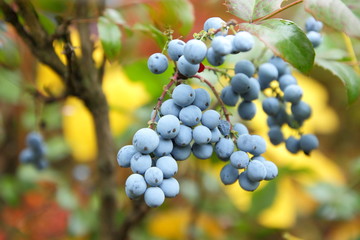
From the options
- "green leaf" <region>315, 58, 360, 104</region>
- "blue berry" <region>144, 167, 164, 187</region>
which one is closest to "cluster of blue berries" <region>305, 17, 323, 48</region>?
"green leaf" <region>315, 58, 360, 104</region>

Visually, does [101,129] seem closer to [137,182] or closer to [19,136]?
[137,182]

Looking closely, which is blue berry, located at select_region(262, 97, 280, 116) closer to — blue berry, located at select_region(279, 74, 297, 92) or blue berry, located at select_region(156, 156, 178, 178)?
blue berry, located at select_region(279, 74, 297, 92)

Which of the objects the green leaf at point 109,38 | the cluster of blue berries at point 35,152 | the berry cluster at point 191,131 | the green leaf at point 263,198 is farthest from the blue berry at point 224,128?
the green leaf at point 263,198

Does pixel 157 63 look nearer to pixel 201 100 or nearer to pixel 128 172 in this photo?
pixel 201 100

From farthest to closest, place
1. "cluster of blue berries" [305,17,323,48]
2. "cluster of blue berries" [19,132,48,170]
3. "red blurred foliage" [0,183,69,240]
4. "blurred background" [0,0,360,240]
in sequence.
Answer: "red blurred foliage" [0,183,69,240], "blurred background" [0,0,360,240], "cluster of blue berries" [19,132,48,170], "cluster of blue berries" [305,17,323,48]

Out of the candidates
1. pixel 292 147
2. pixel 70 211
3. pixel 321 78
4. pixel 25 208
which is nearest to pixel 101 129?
pixel 292 147

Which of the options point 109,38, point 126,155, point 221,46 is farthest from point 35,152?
point 221,46

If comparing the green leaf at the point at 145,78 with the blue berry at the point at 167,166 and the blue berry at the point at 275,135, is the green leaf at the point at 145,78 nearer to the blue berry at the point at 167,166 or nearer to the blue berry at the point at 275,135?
the blue berry at the point at 275,135
